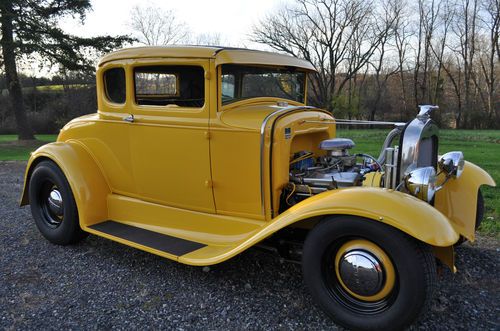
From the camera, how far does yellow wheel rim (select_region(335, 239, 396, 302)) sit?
2.53m

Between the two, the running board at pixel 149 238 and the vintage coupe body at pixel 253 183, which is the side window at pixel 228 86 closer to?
the vintage coupe body at pixel 253 183

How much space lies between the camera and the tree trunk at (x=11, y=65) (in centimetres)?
1341

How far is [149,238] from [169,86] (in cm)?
152

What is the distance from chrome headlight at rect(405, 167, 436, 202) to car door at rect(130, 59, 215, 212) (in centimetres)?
164

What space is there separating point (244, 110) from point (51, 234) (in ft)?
8.61

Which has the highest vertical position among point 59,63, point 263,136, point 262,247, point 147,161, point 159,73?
point 59,63

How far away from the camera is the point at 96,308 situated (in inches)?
118

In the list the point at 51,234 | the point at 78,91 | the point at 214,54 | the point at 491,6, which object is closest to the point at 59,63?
the point at 78,91

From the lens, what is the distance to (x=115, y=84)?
A: 4016 mm

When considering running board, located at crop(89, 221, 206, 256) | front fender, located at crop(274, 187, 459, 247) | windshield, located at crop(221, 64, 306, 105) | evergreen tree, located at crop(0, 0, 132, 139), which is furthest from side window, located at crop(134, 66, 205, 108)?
evergreen tree, located at crop(0, 0, 132, 139)

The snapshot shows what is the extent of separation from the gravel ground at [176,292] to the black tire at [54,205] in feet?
0.54

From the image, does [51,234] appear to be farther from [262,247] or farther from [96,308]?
[262,247]

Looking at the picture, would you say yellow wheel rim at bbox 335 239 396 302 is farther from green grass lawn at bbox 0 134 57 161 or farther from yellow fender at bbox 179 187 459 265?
green grass lawn at bbox 0 134 57 161

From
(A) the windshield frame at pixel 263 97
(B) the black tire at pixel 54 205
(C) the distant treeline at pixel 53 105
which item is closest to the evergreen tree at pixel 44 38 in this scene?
(C) the distant treeline at pixel 53 105
